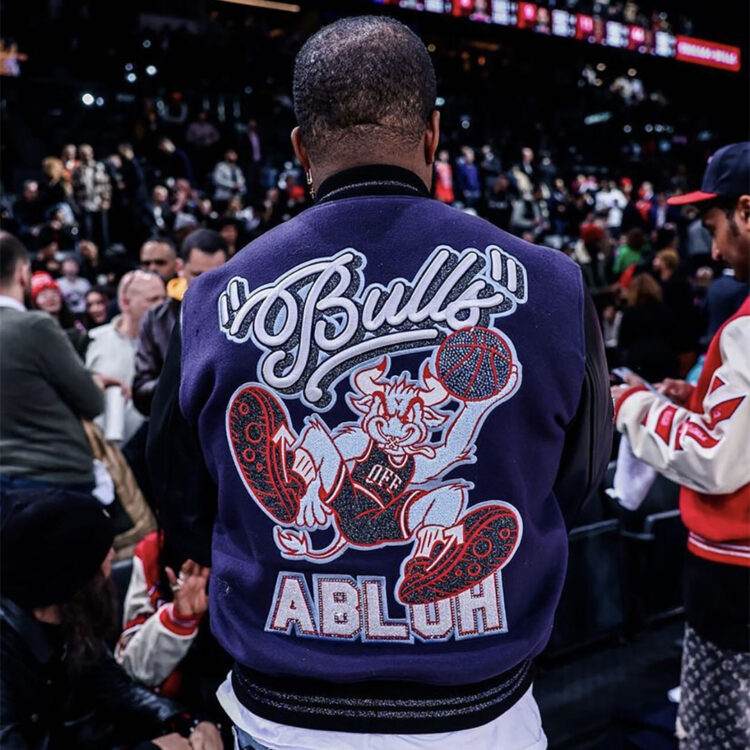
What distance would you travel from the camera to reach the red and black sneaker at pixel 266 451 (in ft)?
3.75

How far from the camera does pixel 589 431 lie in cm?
120

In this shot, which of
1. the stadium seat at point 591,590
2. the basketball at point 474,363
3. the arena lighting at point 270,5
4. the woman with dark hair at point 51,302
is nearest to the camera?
the basketball at point 474,363

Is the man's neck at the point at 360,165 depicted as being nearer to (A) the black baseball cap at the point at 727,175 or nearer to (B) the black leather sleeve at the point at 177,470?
(B) the black leather sleeve at the point at 177,470

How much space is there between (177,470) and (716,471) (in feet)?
3.73

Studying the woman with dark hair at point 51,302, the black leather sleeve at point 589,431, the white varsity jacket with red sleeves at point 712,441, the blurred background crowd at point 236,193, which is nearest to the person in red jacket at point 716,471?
the white varsity jacket with red sleeves at point 712,441

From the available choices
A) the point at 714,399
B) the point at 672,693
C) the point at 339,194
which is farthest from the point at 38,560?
the point at 672,693

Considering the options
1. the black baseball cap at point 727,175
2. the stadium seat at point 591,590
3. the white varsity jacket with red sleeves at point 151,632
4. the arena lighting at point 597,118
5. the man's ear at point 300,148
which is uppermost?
the arena lighting at point 597,118

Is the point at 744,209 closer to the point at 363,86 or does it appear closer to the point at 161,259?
the point at 363,86

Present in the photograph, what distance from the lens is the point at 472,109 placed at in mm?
18656

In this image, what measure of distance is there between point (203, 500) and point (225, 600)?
17cm

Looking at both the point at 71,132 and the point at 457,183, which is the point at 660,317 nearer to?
the point at 457,183

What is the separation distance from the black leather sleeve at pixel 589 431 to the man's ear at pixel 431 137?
1.00ft

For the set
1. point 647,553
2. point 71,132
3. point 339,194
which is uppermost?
point 71,132

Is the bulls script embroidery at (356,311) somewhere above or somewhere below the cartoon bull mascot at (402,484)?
above
